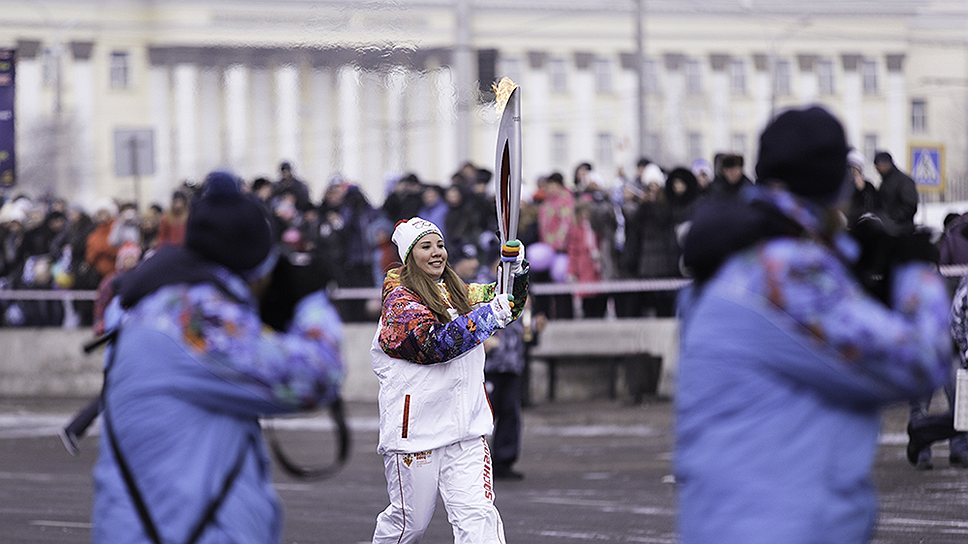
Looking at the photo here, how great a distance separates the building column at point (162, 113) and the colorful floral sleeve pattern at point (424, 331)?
36.6 m

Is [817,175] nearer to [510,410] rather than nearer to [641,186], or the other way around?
[510,410]

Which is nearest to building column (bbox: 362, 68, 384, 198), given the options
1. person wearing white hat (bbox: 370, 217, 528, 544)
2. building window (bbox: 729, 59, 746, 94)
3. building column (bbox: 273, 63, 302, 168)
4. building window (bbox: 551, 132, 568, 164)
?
building column (bbox: 273, 63, 302, 168)

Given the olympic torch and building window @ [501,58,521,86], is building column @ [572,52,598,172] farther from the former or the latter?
the olympic torch

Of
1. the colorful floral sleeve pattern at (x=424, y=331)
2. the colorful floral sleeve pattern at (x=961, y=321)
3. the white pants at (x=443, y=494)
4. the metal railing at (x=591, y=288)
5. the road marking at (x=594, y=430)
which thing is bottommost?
the road marking at (x=594, y=430)

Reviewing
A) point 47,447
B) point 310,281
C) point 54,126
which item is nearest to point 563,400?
point 47,447

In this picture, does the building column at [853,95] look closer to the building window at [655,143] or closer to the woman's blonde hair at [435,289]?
the building window at [655,143]

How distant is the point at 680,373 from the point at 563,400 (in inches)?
655

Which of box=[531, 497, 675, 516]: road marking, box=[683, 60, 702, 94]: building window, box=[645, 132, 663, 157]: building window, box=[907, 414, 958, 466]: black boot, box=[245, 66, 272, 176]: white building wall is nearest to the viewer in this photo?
box=[531, 497, 675, 516]: road marking

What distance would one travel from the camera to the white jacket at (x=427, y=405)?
8852 millimetres

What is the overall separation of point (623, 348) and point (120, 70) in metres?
38.0

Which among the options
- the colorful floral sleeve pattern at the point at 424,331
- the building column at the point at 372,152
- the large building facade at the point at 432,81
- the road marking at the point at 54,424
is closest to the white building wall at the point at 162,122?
the large building facade at the point at 432,81

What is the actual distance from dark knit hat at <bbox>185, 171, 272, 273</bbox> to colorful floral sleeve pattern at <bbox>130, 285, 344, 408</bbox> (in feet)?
0.36

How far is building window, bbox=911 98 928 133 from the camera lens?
2800 inches

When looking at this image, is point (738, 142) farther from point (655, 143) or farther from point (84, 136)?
point (84, 136)
